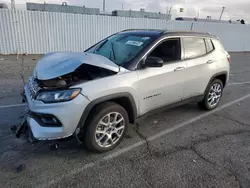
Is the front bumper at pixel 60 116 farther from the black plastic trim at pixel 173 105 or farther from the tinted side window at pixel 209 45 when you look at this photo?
the tinted side window at pixel 209 45

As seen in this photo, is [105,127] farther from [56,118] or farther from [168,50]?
[168,50]

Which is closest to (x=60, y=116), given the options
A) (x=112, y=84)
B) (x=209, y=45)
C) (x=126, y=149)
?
(x=112, y=84)

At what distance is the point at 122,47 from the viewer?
3518mm

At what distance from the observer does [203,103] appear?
451cm

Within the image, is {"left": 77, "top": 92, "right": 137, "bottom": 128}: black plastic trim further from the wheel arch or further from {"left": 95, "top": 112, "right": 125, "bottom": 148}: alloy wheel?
the wheel arch

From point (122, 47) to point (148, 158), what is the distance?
1955 millimetres

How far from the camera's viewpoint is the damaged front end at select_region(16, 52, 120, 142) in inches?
96.1

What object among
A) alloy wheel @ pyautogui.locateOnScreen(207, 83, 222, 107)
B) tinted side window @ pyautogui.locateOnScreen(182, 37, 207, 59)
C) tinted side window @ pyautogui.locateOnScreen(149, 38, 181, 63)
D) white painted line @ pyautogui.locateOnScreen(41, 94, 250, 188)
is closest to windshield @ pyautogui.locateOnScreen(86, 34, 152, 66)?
tinted side window @ pyautogui.locateOnScreen(149, 38, 181, 63)

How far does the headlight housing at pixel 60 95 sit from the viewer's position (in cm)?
244

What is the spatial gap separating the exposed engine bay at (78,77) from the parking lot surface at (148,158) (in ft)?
3.28

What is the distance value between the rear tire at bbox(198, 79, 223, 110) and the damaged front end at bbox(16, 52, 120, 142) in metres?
2.57

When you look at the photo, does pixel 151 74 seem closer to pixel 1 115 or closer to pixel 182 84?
pixel 182 84

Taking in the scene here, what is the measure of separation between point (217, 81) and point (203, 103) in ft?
2.04

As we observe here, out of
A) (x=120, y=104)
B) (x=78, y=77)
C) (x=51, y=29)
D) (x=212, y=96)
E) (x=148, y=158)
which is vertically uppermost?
(x=51, y=29)
